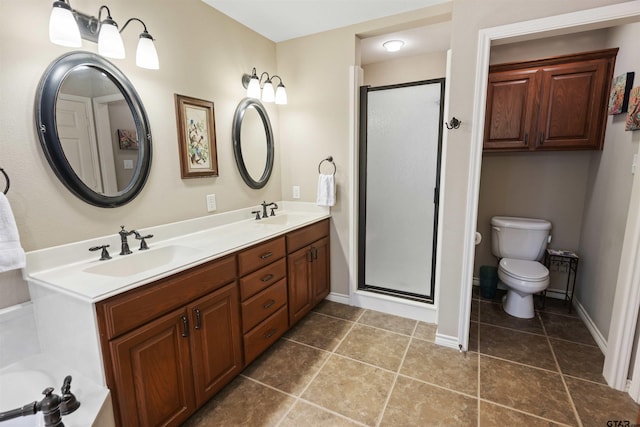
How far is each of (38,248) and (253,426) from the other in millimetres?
1360

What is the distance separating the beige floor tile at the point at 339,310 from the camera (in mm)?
2717

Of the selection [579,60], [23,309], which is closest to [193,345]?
[23,309]

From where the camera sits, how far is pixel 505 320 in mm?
2578

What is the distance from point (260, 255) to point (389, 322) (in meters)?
1.35

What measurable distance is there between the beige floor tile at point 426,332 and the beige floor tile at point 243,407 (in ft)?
3.77

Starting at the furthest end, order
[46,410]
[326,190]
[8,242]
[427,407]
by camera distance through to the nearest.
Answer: [326,190] < [427,407] < [8,242] < [46,410]

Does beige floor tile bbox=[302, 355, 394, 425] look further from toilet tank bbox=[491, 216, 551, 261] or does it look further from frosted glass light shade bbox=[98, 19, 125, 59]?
frosted glass light shade bbox=[98, 19, 125, 59]

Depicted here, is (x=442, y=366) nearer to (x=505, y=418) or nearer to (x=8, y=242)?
(x=505, y=418)

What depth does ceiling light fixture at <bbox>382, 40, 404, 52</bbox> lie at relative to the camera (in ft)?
9.50

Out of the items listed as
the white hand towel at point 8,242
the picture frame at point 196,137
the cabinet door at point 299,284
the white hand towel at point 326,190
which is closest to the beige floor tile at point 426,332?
the cabinet door at point 299,284

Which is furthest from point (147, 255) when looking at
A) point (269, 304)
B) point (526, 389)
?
point (526, 389)

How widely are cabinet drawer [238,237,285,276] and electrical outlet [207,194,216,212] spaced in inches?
22.7

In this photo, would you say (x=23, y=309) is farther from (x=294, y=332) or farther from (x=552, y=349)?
(x=552, y=349)

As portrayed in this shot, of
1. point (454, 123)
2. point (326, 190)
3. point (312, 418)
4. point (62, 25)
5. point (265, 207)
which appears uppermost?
point (62, 25)
